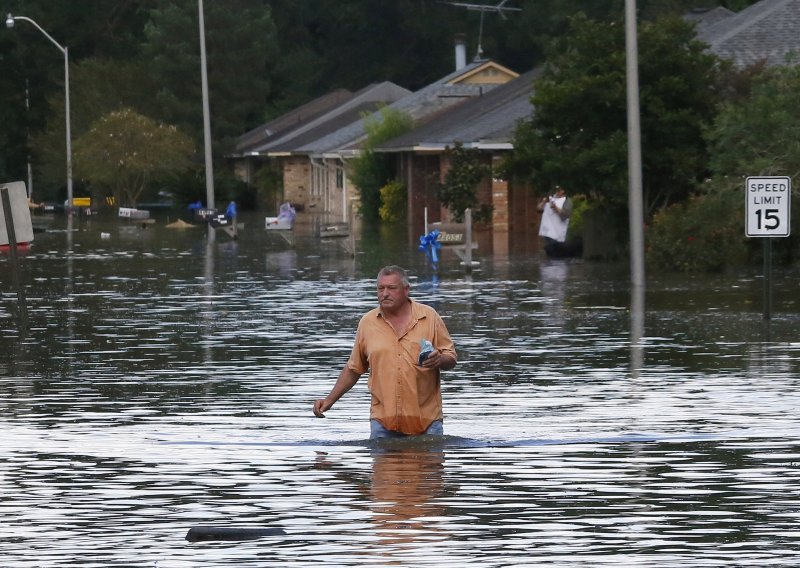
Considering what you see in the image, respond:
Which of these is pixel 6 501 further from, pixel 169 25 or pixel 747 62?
pixel 169 25

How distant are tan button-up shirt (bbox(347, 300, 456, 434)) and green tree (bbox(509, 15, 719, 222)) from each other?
2475 cm

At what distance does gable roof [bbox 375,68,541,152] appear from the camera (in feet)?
185

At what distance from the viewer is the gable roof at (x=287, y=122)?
106750mm

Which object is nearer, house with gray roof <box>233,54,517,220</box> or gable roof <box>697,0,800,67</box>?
gable roof <box>697,0,800,67</box>

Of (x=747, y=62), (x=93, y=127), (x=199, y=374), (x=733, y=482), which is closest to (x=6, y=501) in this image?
(x=733, y=482)

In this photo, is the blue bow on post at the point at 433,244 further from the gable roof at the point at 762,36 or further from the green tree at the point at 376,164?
the green tree at the point at 376,164

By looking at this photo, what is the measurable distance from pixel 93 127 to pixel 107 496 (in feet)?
263

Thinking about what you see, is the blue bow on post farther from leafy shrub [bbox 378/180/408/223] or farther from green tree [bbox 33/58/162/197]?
green tree [bbox 33/58/162/197]

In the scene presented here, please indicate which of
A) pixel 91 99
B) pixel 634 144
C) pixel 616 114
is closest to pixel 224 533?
pixel 634 144

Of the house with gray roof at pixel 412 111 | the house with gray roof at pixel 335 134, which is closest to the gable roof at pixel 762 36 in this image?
the house with gray roof at pixel 335 134

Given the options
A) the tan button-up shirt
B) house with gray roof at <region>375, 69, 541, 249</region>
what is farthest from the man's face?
house with gray roof at <region>375, 69, 541, 249</region>

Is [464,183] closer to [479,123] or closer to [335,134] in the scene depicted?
[479,123]

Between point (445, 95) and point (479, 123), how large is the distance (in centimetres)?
1741

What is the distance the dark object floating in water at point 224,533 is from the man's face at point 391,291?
2709 mm
